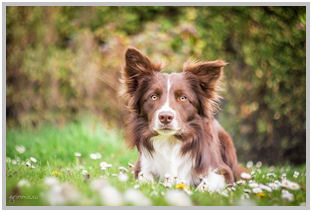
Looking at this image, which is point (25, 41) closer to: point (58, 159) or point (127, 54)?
point (58, 159)

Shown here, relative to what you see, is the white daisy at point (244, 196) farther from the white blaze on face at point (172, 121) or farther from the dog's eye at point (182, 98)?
the dog's eye at point (182, 98)

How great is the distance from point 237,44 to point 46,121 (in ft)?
14.1

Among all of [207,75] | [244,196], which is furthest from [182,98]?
[244,196]

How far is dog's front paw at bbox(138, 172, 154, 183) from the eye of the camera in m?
4.35

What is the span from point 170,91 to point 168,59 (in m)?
4.70

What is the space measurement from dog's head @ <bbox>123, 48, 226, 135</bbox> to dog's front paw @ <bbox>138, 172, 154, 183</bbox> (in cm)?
56

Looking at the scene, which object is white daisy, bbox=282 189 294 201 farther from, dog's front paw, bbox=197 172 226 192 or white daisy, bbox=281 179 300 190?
dog's front paw, bbox=197 172 226 192

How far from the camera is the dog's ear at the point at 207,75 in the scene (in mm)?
4480

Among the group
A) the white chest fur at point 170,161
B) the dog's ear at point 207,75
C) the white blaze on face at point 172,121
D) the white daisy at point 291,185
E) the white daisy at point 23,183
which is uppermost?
the dog's ear at point 207,75

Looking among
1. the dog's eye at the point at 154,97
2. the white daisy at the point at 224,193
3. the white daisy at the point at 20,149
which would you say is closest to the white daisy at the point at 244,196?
the white daisy at the point at 224,193

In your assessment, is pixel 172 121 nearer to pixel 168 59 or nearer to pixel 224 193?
pixel 224 193

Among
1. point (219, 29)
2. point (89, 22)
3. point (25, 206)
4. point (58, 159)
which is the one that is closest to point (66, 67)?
point (89, 22)

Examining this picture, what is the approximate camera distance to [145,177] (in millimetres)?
4422

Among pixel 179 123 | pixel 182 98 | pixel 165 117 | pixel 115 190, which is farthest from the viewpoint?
pixel 182 98
